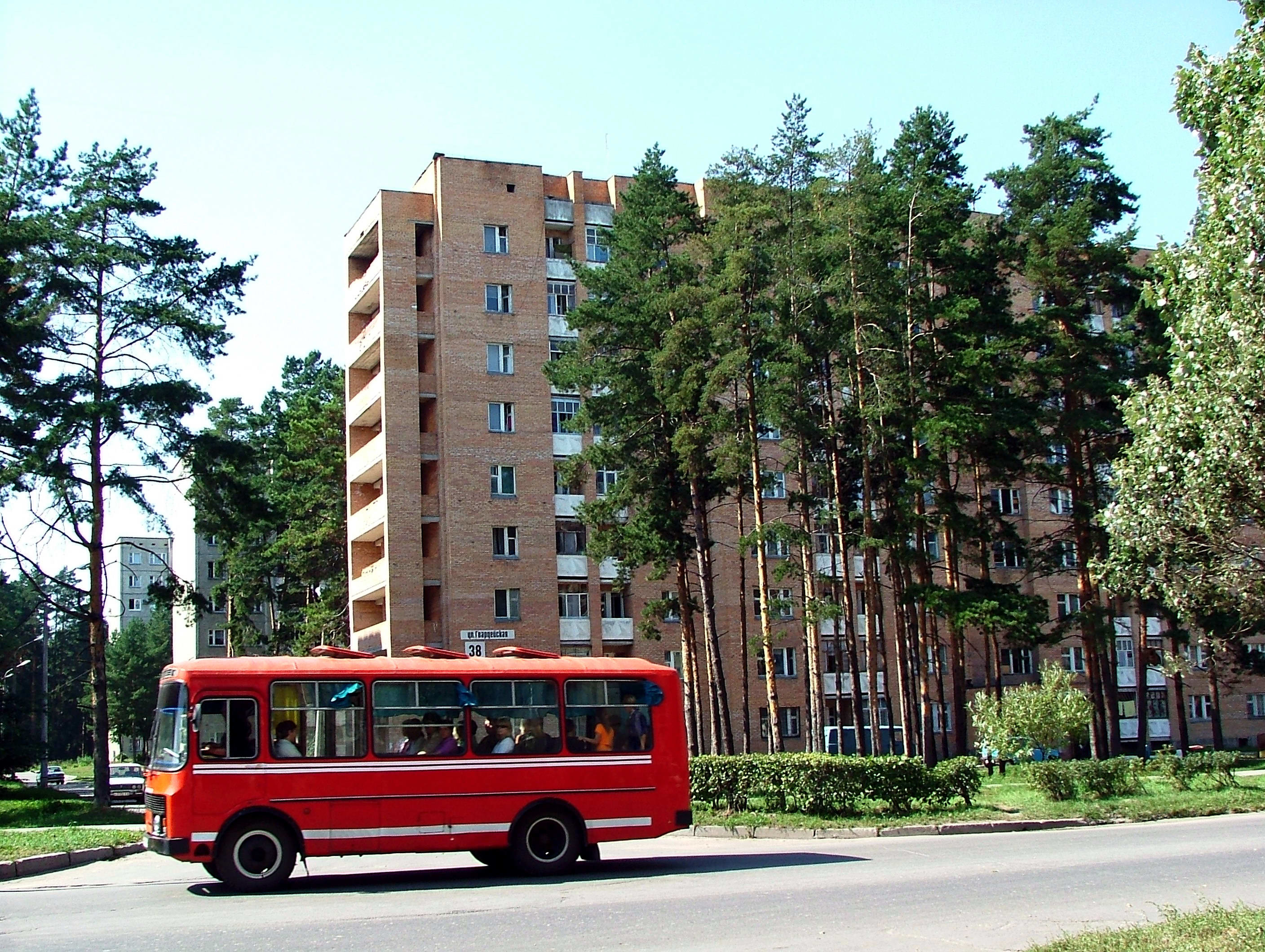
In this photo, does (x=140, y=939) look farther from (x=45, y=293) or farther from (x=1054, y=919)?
(x=45, y=293)

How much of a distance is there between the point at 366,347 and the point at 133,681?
6343cm

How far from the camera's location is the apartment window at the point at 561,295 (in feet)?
183

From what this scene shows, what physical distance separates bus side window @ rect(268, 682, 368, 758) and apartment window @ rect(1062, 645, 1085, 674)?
55.1 m

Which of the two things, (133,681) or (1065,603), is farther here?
(133,681)

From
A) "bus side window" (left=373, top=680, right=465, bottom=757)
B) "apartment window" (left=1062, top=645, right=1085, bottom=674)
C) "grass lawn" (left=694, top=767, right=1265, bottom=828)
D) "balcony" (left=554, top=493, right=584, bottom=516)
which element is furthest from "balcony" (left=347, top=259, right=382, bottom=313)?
"apartment window" (left=1062, top=645, right=1085, bottom=674)

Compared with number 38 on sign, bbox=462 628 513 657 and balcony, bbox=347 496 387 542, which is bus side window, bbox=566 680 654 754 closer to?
number 38 on sign, bbox=462 628 513 657

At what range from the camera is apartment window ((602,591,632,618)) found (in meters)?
54.0

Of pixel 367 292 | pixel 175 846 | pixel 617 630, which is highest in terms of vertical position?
pixel 367 292

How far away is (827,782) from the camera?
2388 centimetres

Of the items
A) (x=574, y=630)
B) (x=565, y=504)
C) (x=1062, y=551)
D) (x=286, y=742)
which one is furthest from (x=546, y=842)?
(x=565, y=504)

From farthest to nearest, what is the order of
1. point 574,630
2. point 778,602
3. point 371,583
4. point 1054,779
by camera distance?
point 371,583 → point 574,630 → point 778,602 → point 1054,779

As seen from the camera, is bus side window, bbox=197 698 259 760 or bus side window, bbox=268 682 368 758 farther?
bus side window, bbox=268 682 368 758

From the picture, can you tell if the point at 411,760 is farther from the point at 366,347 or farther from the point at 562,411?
the point at 366,347

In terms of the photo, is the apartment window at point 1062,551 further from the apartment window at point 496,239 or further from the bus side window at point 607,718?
the bus side window at point 607,718
